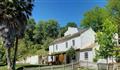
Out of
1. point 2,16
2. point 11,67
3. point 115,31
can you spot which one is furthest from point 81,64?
point 2,16

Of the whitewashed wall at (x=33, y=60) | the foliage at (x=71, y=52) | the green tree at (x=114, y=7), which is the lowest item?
the whitewashed wall at (x=33, y=60)

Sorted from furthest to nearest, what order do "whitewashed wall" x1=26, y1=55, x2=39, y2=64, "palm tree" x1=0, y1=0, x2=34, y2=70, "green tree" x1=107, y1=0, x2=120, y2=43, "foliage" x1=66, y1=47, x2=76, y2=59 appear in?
"whitewashed wall" x1=26, y1=55, x2=39, y2=64
"green tree" x1=107, y1=0, x2=120, y2=43
"foliage" x1=66, y1=47, x2=76, y2=59
"palm tree" x1=0, y1=0, x2=34, y2=70

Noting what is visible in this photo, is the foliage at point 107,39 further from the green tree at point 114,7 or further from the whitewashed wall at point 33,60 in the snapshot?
the whitewashed wall at point 33,60

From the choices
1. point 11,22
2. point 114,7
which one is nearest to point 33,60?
point 114,7

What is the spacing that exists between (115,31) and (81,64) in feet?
19.1

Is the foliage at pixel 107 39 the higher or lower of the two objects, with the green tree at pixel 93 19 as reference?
lower

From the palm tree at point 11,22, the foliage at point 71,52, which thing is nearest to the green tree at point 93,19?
the foliage at point 71,52

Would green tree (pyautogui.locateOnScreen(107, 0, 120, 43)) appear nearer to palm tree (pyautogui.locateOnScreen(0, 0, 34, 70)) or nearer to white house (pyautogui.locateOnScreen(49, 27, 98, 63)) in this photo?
white house (pyautogui.locateOnScreen(49, 27, 98, 63))

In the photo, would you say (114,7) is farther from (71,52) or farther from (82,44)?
(71,52)

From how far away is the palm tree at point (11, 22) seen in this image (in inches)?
1330

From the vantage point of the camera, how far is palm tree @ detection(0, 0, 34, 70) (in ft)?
111

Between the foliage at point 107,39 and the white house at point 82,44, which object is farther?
the white house at point 82,44

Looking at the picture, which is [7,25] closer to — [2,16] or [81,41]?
[2,16]

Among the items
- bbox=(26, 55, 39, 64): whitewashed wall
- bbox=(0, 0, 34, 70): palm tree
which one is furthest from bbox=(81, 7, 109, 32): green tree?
bbox=(0, 0, 34, 70): palm tree
